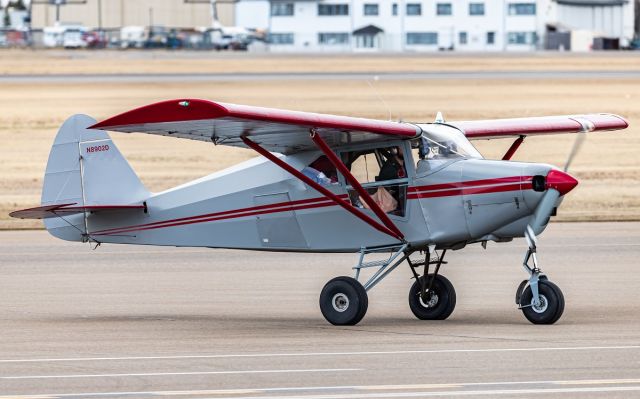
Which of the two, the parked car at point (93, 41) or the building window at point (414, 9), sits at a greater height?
the building window at point (414, 9)

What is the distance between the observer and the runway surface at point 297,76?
205ft

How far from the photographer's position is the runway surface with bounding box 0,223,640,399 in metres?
10.5

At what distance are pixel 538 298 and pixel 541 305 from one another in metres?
0.08

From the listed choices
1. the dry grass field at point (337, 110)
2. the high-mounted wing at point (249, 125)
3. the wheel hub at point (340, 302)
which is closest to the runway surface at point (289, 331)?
the wheel hub at point (340, 302)

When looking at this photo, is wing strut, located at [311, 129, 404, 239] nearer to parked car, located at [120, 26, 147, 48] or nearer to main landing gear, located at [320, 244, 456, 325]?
main landing gear, located at [320, 244, 456, 325]

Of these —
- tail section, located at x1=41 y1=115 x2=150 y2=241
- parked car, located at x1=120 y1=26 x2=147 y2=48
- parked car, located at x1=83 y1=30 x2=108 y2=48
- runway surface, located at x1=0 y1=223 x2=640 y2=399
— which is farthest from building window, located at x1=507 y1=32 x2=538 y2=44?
tail section, located at x1=41 y1=115 x2=150 y2=241

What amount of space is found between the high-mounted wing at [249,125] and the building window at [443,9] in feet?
397

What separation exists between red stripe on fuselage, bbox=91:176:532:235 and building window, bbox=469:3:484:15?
11964cm

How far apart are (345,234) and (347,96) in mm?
38923

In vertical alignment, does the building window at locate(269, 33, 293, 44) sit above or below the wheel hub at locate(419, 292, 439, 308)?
above

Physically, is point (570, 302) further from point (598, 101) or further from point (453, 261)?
point (598, 101)

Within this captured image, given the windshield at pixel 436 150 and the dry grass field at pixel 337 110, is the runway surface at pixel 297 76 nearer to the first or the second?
the dry grass field at pixel 337 110

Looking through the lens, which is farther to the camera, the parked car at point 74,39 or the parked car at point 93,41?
the parked car at point 93,41

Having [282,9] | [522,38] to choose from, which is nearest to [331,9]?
[282,9]
